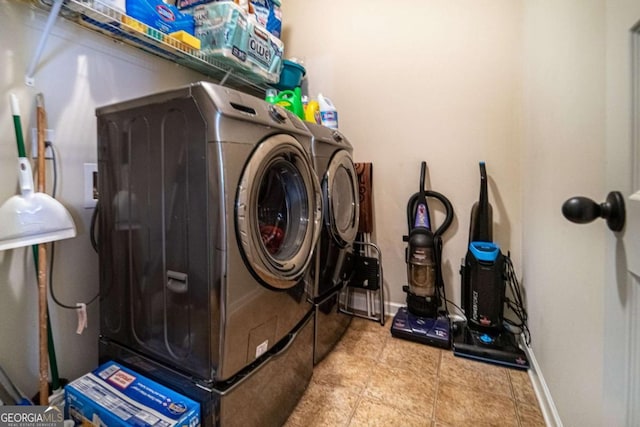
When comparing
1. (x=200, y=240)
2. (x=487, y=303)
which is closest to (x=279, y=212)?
(x=200, y=240)

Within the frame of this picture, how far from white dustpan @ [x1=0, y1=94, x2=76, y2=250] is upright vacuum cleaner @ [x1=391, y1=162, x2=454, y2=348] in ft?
5.72

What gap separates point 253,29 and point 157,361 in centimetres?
170

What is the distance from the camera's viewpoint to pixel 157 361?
1055 mm

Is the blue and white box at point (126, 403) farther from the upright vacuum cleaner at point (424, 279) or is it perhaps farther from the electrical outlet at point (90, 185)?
the upright vacuum cleaner at point (424, 279)

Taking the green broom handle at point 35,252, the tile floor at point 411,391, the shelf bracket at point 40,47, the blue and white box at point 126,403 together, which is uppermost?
the shelf bracket at point 40,47

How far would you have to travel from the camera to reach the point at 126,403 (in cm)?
93

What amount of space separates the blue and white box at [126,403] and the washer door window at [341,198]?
0.97 m

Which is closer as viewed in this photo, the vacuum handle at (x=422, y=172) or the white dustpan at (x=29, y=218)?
the white dustpan at (x=29, y=218)

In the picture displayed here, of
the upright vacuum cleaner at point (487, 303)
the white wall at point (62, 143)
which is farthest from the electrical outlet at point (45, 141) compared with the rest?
the upright vacuum cleaner at point (487, 303)

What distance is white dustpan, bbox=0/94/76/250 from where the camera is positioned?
95cm

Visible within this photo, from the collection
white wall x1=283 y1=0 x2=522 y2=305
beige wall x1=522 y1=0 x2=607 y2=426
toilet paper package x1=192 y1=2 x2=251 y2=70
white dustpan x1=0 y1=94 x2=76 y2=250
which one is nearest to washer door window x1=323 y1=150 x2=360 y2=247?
white wall x1=283 y1=0 x2=522 y2=305

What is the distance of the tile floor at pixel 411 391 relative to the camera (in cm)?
124

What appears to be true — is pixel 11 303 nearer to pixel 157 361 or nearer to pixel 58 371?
pixel 58 371

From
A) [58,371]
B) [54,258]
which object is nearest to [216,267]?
[54,258]
